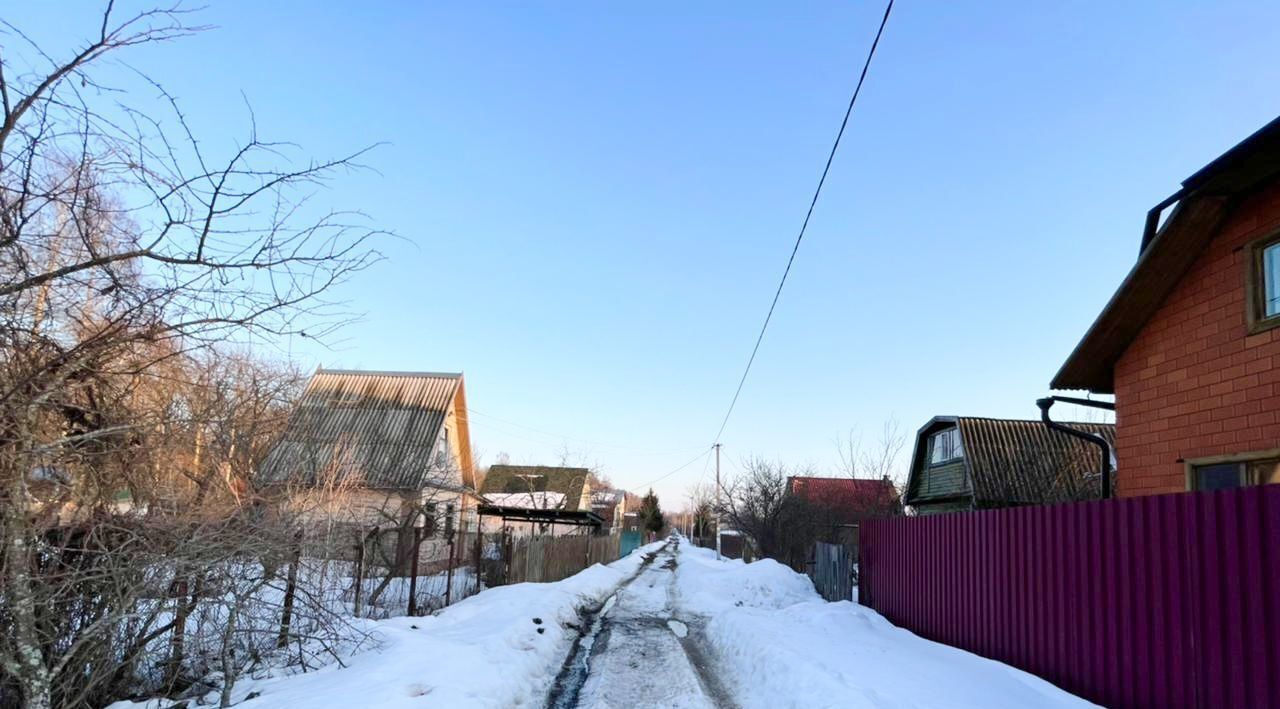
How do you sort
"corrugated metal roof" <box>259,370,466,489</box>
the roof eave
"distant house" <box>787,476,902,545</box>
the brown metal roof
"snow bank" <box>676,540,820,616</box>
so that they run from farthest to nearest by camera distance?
"distant house" <box>787,476,902,545</box> < "corrugated metal roof" <box>259,370,466,489</box> < "snow bank" <box>676,540,820,616</box> < the roof eave < the brown metal roof

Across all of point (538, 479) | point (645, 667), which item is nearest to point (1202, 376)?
point (645, 667)

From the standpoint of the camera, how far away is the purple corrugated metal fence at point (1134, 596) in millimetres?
4980

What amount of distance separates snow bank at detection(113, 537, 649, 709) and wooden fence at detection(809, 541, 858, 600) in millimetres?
6254

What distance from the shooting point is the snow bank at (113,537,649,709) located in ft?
20.6

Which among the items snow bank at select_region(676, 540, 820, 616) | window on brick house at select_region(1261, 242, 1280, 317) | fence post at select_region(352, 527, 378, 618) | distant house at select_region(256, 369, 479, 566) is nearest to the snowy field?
fence post at select_region(352, 527, 378, 618)

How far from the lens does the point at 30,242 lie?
13.0 feet

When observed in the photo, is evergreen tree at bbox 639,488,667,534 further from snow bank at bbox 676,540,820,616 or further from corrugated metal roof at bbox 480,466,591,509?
snow bank at bbox 676,540,820,616

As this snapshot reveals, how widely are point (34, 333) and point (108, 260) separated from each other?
730 mm

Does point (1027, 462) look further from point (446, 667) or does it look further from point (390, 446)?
point (446, 667)

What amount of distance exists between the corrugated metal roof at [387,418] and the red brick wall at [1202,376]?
52.4 feet

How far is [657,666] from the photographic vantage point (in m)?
9.22

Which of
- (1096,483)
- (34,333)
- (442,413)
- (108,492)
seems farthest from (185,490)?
(1096,483)

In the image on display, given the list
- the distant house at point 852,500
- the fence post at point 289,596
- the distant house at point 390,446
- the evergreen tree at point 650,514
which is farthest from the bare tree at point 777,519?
the evergreen tree at point 650,514

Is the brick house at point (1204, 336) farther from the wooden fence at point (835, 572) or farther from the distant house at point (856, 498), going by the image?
the distant house at point (856, 498)
